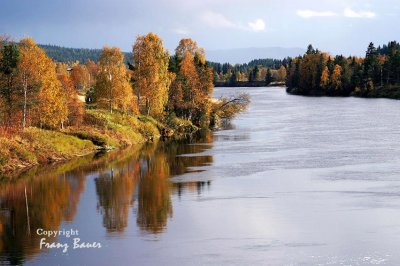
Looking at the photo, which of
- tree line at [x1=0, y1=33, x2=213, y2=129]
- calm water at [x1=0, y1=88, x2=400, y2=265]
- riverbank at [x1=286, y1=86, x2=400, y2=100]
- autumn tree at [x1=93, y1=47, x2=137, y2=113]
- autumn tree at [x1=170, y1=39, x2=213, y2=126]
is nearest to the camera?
calm water at [x1=0, y1=88, x2=400, y2=265]

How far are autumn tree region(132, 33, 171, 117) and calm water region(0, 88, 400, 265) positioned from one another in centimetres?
1739

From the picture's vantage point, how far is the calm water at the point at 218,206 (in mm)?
29859

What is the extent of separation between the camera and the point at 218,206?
130ft

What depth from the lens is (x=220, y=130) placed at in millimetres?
91062

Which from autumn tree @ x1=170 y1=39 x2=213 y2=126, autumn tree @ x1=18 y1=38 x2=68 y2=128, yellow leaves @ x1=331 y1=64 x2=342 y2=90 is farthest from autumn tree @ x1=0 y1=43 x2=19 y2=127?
yellow leaves @ x1=331 y1=64 x2=342 y2=90

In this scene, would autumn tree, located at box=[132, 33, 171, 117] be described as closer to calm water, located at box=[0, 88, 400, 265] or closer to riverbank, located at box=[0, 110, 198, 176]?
riverbank, located at box=[0, 110, 198, 176]

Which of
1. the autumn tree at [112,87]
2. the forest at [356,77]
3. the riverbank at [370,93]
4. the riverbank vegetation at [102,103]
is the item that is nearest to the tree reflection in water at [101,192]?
the riverbank vegetation at [102,103]

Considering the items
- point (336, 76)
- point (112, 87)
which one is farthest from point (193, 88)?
point (336, 76)

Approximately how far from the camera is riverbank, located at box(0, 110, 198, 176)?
185 ft

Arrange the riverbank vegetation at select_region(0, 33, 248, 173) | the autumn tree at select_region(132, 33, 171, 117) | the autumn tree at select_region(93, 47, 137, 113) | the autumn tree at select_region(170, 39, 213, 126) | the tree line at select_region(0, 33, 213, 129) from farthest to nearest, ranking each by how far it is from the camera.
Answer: the autumn tree at select_region(170, 39, 213, 126) < the autumn tree at select_region(132, 33, 171, 117) < the autumn tree at select_region(93, 47, 137, 113) < the tree line at select_region(0, 33, 213, 129) < the riverbank vegetation at select_region(0, 33, 248, 173)

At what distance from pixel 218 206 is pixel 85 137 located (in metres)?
32.8

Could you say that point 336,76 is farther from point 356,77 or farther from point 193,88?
point 193,88

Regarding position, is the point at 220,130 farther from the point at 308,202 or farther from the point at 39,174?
the point at 308,202

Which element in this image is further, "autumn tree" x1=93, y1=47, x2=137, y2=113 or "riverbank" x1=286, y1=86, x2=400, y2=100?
"riverbank" x1=286, y1=86, x2=400, y2=100
